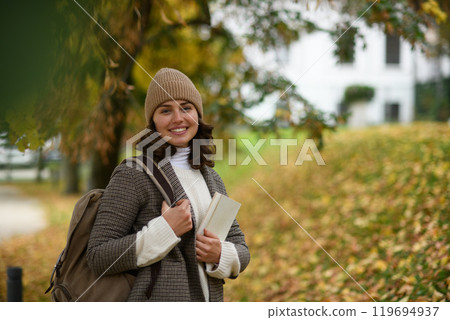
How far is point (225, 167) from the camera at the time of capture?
12.0m

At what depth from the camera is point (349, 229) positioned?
588 cm

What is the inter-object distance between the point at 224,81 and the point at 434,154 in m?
3.42

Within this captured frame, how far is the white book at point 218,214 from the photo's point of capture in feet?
5.47

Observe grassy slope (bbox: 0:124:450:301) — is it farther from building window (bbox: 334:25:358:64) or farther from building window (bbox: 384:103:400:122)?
building window (bbox: 384:103:400:122)

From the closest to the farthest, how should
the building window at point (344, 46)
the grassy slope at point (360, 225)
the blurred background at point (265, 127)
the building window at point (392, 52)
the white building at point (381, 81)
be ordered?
the blurred background at point (265, 127) < the grassy slope at point (360, 225) < the building window at point (344, 46) < the white building at point (381, 81) < the building window at point (392, 52)

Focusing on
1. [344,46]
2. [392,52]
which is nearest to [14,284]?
[344,46]

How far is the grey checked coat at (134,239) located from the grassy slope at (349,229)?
237 centimetres

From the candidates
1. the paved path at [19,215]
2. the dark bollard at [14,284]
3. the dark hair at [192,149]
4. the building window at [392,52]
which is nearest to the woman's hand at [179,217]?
the dark hair at [192,149]

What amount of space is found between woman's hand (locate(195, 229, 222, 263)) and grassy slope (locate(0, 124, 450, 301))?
2294 mm

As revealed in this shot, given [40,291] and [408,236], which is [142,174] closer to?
[408,236]

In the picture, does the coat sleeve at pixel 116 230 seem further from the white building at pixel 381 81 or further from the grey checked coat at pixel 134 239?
the white building at pixel 381 81

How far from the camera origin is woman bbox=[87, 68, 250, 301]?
1554 millimetres

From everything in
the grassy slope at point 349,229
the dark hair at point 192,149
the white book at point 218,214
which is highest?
the dark hair at point 192,149
